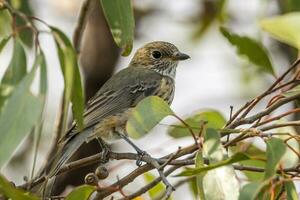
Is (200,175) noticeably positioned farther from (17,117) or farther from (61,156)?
(61,156)

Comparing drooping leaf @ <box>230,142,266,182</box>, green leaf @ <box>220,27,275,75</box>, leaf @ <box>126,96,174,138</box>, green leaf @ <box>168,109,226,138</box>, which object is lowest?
drooping leaf @ <box>230,142,266,182</box>

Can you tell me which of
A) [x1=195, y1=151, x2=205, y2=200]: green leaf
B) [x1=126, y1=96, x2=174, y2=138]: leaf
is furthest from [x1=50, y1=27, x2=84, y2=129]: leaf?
[x1=195, y1=151, x2=205, y2=200]: green leaf

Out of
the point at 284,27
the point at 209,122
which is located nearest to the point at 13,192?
the point at 284,27

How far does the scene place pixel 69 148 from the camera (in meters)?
4.78

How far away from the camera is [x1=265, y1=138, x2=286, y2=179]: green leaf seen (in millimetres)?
3311

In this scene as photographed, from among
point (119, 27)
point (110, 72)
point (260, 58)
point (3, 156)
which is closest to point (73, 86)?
point (119, 27)

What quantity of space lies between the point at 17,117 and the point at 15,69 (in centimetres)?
49

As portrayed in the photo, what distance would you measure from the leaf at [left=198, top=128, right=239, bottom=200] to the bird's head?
9.06ft

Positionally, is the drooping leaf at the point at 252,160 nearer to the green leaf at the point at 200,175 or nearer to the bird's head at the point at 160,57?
the green leaf at the point at 200,175

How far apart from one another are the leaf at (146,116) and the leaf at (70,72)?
28cm

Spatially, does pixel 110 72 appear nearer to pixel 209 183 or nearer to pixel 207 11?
pixel 207 11

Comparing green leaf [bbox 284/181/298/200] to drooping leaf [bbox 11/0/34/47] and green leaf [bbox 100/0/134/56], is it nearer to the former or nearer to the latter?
green leaf [bbox 100/0/134/56]

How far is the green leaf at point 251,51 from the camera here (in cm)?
464

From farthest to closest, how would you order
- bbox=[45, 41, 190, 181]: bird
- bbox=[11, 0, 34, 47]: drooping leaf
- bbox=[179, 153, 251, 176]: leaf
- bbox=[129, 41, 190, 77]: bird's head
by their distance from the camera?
bbox=[129, 41, 190, 77]: bird's head
bbox=[11, 0, 34, 47]: drooping leaf
bbox=[45, 41, 190, 181]: bird
bbox=[179, 153, 251, 176]: leaf
